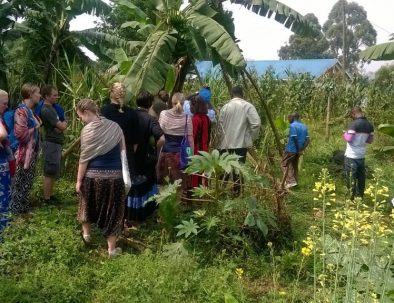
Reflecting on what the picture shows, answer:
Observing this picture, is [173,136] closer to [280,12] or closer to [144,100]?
[144,100]

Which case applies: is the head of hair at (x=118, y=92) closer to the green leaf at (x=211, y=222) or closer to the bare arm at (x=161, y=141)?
the bare arm at (x=161, y=141)

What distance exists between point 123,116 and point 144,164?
656mm

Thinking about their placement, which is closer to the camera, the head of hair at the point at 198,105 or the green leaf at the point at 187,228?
the green leaf at the point at 187,228

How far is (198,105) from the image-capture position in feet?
19.7

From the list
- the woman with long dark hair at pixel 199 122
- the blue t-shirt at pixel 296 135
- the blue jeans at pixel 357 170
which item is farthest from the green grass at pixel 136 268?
the blue t-shirt at pixel 296 135

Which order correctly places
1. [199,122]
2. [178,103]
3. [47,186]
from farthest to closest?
[47,186]
[199,122]
[178,103]

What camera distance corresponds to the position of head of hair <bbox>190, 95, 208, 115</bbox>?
6.01m

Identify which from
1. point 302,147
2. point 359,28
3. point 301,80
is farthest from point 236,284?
point 359,28

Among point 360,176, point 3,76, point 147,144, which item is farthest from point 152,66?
point 360,176

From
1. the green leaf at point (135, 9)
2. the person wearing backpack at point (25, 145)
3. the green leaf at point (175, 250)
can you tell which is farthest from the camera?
the green leaf at point (135, 9)

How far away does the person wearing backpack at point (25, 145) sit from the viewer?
562cm

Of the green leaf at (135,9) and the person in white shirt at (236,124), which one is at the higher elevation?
the green leaf at (135,9)

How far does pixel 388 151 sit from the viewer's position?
12.0m

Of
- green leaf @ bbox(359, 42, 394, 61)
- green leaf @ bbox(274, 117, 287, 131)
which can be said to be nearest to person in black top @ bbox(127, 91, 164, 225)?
green leaf @ bbox(274, 117, 287, 131)
